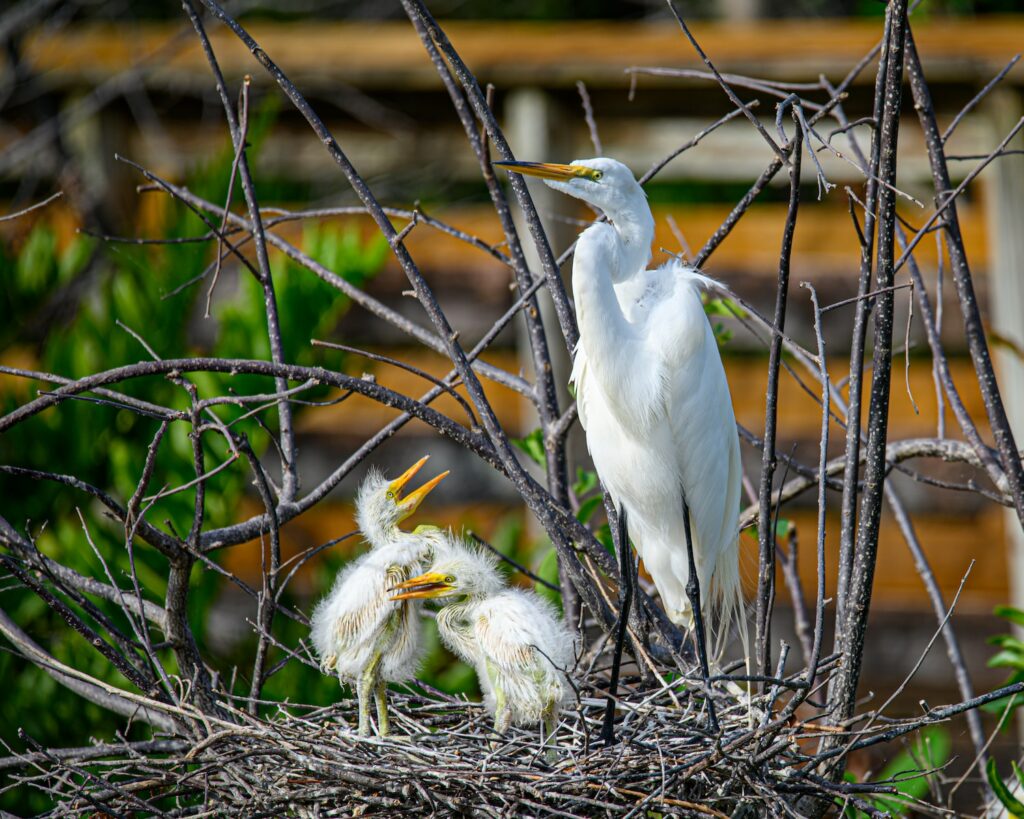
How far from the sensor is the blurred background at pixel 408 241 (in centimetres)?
293

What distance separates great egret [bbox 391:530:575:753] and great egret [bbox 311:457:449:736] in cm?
4

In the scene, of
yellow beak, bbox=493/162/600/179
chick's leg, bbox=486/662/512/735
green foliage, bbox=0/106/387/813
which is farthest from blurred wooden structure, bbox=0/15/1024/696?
chick's leg, bbox=486/662/512/735

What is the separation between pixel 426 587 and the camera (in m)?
1.70

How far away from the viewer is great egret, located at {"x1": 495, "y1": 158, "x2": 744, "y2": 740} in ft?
5.41

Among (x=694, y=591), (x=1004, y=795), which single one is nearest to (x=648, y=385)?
(x=694, y=591)

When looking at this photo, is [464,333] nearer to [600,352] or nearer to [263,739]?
[600,352]

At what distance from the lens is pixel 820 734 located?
139cm

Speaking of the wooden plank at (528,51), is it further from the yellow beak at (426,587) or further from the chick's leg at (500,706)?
the chick's leg at (500,706)

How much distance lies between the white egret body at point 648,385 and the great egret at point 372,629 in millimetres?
290

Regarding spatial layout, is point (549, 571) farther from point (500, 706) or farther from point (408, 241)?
point (408, 241)

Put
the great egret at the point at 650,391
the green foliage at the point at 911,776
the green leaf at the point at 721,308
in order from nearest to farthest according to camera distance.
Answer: the green foliage at the point at 911,776
the great egret at the point at 650,391
the green leaf at the point at 721,308

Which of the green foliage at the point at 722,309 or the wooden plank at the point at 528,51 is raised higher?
the wooden plank at the point at 528,51

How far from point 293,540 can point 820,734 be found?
3139 millimetres

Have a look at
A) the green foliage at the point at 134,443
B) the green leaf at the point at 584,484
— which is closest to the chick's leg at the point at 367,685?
the green leaf at the point at 584,484
